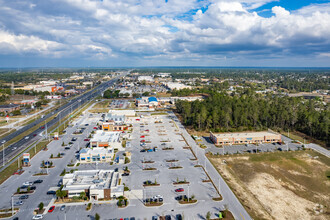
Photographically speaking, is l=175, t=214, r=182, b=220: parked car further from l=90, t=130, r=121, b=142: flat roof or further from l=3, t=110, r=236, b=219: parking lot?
l=90, t=130, r=121, b=142: flat roof

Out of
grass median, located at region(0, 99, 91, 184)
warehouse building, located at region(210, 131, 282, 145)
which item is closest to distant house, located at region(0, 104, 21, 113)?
grass median, located at region(0, 99, 91, 184)

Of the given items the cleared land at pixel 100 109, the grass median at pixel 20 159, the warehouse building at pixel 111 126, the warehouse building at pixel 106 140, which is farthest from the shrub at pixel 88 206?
the cleared land at pixel 100 109

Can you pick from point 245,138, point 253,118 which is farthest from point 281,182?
point 253,118

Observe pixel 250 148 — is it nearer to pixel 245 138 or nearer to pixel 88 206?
pixel 245 138

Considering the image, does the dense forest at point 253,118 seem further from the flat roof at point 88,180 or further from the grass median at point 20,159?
the grass median at point 20,159

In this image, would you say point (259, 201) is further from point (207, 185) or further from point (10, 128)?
point (10, 128)
